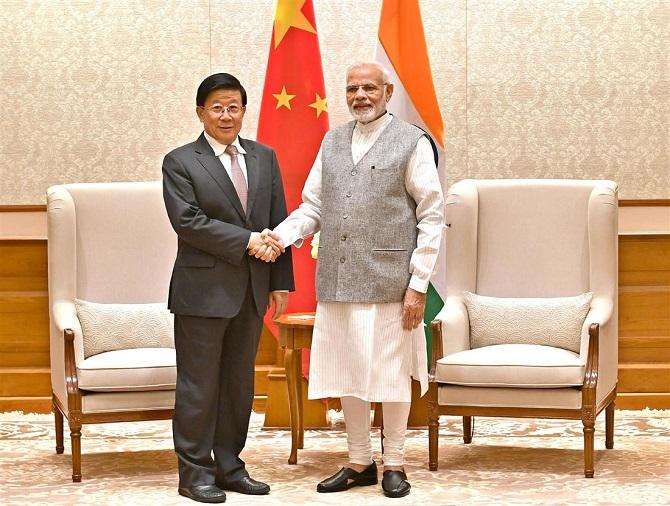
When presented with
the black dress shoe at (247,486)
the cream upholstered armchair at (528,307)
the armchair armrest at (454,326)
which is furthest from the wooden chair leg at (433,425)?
the black dress shoe at (247,486)

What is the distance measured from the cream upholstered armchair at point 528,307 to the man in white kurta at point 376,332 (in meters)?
0.43

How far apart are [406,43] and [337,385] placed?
7.40 feet

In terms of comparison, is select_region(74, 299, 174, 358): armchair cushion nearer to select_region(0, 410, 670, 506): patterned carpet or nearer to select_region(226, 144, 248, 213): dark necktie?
select_region(0, 410, 670, 506): patterned carpet

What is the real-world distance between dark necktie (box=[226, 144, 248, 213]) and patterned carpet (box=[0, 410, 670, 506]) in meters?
1.19

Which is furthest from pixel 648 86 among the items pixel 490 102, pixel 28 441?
pixel 28 441

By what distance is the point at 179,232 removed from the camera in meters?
4.36

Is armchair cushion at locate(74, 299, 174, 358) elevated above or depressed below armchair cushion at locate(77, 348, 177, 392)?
above

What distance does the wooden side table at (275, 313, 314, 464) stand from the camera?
199 inches

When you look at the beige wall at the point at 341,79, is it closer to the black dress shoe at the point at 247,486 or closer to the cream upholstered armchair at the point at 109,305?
the cream upholstered armchair at the point at 109,305

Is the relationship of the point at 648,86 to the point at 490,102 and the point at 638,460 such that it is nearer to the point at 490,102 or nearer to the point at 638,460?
the point at 490,102

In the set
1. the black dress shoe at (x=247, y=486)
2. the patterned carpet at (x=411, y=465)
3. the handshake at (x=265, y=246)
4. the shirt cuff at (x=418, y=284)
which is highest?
the handshake at (x=265, y=246)

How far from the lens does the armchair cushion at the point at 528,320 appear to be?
512 cm

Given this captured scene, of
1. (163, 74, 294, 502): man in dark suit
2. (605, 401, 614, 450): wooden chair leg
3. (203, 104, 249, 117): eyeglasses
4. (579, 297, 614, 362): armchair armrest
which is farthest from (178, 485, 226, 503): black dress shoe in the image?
(605, 401, 614, 450): wooden chair leg

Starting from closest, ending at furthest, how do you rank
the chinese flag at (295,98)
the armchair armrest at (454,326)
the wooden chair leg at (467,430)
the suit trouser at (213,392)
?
the suit trouser at (213,392) → the armchair armrest at (454,326) → the wooden chair leg at (467,430) → the chinese flag at (295,98)
